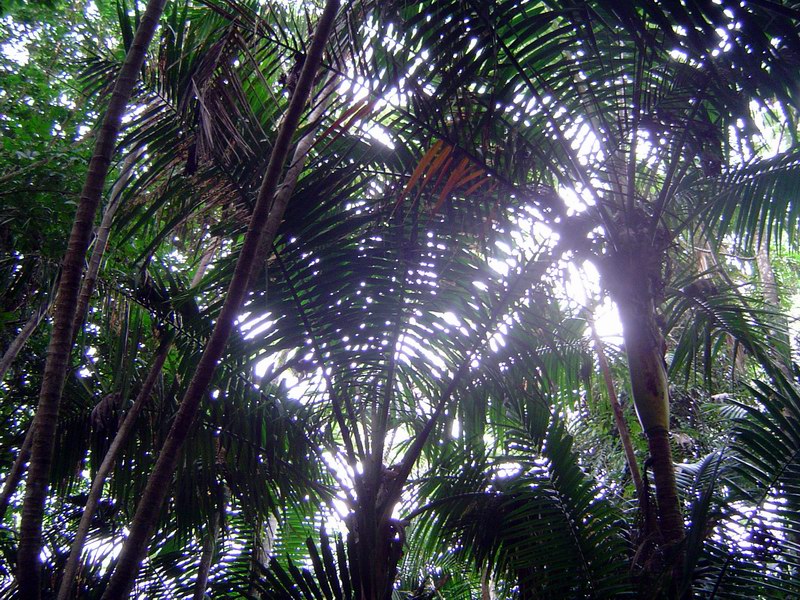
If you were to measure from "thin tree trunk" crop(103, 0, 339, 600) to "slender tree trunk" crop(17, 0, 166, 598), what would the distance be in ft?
0.58

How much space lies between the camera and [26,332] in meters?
3.25

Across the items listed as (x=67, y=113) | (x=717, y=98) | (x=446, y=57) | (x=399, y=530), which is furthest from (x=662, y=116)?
(x=67, y=113)

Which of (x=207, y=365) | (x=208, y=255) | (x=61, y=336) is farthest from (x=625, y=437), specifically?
(x=61, y=336)

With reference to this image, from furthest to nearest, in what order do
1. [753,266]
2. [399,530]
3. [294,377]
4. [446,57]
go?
1. [753,266]
2. [294,377]
3. [399,530]
4. [446,57]

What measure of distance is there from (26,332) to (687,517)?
132 inches

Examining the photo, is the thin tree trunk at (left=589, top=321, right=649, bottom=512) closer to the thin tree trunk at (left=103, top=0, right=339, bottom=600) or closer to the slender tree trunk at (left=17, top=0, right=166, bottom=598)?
the thin tree trunk at (left=103, top=0, right=339, bottom=600)

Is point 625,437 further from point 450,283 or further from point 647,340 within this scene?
point 450,283

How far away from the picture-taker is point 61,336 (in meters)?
1.40

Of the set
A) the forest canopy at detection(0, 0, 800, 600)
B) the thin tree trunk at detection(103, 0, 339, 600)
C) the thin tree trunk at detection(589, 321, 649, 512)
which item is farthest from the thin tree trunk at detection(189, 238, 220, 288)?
the thin tree trunk at detection(589, 321, 649, 512)

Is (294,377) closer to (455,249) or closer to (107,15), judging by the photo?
(455,249)

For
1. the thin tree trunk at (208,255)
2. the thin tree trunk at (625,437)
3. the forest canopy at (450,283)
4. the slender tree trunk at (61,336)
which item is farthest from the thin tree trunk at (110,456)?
the thin tree trunk at (625,437)

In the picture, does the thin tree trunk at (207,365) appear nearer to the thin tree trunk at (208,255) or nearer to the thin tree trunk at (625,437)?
the thin tree trunk at (208,255)

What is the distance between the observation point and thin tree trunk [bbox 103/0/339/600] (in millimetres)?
1337

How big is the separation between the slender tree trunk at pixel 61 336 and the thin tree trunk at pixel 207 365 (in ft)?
0.58
